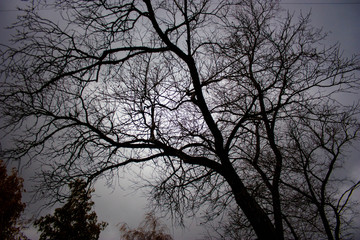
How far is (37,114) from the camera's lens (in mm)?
4398

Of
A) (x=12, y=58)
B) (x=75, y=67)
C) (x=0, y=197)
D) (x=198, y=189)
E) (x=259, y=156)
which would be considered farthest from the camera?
(x=0, y=197)

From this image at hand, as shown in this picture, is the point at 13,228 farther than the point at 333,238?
Yes

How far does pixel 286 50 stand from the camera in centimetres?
489

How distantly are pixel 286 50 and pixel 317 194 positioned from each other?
541 centimetres

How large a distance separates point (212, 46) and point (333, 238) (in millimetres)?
7335

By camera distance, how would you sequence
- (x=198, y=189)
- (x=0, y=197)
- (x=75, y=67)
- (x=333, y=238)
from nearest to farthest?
(x=75, y=67), (x=198, y=189), (x=333, y=238), (x=0, y=197)

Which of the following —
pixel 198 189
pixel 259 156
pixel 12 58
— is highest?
pixel 259 156

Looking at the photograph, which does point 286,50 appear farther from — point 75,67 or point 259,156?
point 75,67

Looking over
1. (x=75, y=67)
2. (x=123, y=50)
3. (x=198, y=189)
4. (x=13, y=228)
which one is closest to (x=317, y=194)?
(x=198, y=189)

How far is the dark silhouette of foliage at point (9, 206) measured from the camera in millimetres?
12344

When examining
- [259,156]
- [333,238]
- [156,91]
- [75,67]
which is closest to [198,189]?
[259,156]

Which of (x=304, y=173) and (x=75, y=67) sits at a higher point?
(x=304, y=173)

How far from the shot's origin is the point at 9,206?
12.8m

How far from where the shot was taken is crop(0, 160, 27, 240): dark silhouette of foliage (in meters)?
12.3
